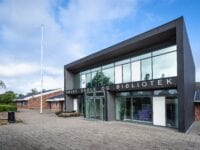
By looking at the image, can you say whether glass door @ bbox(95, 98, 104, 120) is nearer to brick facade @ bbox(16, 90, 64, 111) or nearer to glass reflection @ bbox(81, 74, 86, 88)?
glass reflection @ bbox(81, 74, 86, 88)

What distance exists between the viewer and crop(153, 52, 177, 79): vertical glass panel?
15.1m

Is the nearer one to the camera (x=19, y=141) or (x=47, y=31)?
(x=19, y=141)

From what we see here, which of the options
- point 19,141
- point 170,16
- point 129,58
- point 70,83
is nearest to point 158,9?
point 170,16

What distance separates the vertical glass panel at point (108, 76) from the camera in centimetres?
2106

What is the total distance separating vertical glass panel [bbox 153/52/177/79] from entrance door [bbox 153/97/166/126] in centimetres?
180

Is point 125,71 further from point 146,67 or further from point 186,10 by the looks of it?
point 186,10

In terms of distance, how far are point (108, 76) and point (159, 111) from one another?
720 centimetres

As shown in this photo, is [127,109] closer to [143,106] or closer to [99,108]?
[143,106]

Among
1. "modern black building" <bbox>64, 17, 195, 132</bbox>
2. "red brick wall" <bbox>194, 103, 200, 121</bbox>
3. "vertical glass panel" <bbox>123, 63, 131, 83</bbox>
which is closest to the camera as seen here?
"modern black building" <bbox>64, 17, 195, 132</bbox>

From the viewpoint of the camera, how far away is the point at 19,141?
1070 cm

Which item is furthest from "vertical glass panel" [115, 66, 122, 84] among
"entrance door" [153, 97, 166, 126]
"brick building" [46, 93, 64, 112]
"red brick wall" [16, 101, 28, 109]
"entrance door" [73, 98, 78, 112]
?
"red brick wall" [16, 101, 28, 109]

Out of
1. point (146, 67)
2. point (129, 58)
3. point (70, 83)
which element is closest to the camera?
point (146, 67)

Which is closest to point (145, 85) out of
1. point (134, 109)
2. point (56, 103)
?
point (134, 109)

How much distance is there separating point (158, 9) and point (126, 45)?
13.7ft
